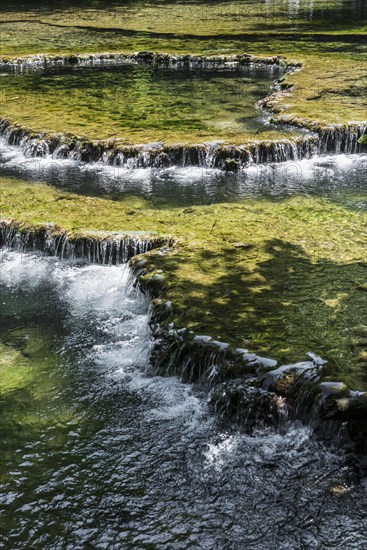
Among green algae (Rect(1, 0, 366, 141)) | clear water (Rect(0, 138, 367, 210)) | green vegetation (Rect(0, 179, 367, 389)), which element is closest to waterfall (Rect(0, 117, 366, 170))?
clear water (Rect(0, 138, 367, 210))

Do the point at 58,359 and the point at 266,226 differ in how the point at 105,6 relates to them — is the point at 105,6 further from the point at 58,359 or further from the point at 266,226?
the point at 58,359

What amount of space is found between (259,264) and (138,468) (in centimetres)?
392

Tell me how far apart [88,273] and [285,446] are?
17.5 feet

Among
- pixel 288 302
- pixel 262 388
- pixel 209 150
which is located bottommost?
pixel 262 388

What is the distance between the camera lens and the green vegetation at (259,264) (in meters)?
8.45

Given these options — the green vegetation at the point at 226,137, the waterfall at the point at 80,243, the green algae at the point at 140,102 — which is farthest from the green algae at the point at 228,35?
the waterfall at the point at 80,243

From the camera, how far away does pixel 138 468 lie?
7355 mm

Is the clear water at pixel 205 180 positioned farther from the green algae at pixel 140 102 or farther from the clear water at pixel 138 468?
the clear water at pixel 138 468

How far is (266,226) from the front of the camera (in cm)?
1195

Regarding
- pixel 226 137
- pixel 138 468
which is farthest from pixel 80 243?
pixel 226 137

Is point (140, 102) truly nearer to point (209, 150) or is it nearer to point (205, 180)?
point (209, 150)

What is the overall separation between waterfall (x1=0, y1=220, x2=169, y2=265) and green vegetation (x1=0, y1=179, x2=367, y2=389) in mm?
299

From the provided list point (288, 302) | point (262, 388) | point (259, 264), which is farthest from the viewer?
point (259, 264)

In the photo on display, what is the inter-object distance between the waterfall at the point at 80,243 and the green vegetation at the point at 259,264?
0.98ft
